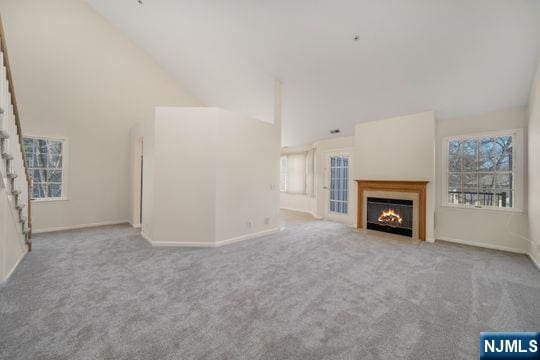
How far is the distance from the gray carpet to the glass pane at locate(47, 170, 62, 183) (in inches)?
80.9

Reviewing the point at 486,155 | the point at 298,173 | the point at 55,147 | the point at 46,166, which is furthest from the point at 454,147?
the point at 46,166

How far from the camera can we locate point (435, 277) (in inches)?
103

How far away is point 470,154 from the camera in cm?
403

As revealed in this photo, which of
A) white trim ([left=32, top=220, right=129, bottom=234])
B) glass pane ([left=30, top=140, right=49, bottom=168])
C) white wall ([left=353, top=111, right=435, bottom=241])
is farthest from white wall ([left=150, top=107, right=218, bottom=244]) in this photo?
white wall ([left=353, top=111, right=435, bottom=241])

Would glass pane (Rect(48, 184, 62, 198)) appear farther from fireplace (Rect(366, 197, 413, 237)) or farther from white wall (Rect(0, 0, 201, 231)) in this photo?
fireplace (Rect(366, 197, 413, 237))

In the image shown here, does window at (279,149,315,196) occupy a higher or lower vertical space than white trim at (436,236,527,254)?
higher

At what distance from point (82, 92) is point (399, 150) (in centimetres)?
709

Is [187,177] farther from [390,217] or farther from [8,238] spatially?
[390,217]

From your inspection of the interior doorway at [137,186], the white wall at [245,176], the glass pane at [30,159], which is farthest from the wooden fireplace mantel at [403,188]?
the glass pane at [30,159]

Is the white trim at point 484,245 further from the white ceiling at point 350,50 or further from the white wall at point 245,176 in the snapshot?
the white wall at point 245,176

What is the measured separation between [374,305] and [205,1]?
4649 millimetres

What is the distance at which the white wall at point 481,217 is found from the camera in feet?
11.7

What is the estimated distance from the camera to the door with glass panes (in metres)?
6.01

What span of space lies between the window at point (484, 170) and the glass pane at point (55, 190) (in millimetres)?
8096
